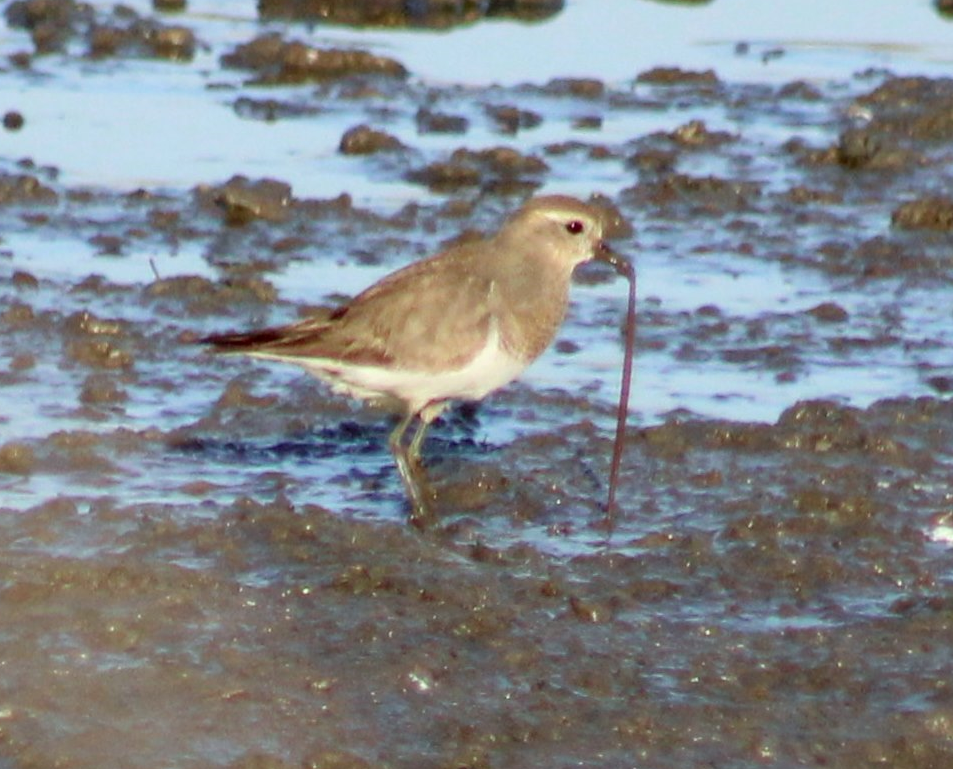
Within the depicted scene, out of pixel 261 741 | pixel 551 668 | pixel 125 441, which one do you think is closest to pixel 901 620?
pixel 551 668

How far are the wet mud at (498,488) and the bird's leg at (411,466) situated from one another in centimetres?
8

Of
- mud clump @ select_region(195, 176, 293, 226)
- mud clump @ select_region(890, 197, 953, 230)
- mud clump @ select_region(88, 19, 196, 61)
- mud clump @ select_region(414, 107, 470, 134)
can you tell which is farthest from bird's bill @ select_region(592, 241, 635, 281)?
mud clump @ select_region(88, 19, 196, 61)

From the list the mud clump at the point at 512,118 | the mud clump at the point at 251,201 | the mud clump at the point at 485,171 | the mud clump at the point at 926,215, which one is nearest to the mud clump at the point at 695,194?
the mud clump at the point at 485,171

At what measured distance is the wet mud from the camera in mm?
6422

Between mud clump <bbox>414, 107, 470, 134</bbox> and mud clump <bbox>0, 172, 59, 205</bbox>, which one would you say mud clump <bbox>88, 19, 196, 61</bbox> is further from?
mud clump <bbox>0, 172, 59, 205</bbox>

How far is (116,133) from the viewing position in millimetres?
13312

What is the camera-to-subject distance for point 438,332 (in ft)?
27.0

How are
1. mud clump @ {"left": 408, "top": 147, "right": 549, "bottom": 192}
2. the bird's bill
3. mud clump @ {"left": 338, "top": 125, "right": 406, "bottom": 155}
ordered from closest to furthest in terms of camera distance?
the bird's bill → mud clump @ {"left": 408, "top": 147, "right": 549, "bottom": 192} → mud clump @ {"left": 338, "top": 125, "right": 406, "bottom": 155}

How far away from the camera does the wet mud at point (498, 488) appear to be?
642cm

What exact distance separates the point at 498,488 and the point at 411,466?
0.34m

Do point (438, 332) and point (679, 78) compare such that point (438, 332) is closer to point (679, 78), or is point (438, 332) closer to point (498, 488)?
point (498, 488)

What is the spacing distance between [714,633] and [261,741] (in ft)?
5.12

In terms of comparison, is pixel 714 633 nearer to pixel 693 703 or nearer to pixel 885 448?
pixel 693 703

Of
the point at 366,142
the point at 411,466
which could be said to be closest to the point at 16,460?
the point at 411,466
